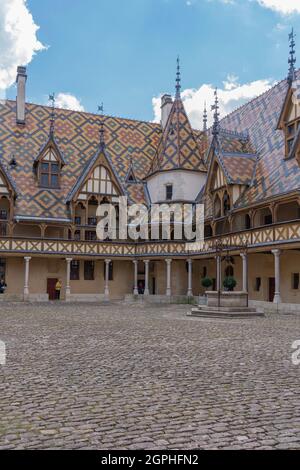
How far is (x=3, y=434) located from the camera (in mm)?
4684

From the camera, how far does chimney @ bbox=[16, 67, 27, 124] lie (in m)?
37.0

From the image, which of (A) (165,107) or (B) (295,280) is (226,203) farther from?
(A) (165,107)

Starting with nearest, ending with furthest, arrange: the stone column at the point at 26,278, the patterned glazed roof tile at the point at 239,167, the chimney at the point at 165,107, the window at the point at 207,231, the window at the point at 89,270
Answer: the patterned glazed roof tile at the point at 239,167 → the stone column at the point at 26,278 → the window at the point at 207,231 → the window at the point at 89,270 → the chimney at the point at 165,107

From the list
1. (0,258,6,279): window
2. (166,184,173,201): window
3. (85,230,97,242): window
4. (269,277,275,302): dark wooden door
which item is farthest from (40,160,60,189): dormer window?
(269,277,275,302): dark wooden door

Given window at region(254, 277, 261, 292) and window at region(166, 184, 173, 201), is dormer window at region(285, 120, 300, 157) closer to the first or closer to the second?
window at region(254, 277, 261, 292)

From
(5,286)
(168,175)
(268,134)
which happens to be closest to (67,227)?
(5,286)

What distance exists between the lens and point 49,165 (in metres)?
34.6

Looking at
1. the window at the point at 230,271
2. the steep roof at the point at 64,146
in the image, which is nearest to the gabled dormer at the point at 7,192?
the steep roof at the point at 64,146

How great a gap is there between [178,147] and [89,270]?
11.2 meters

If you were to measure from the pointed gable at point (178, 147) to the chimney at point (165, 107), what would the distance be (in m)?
4.34

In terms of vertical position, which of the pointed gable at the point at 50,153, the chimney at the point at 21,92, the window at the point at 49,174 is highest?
the chimney at the point at 21,92

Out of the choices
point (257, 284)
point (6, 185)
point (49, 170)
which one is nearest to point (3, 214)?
point (6, 185)

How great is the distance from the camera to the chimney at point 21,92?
37.0 meters

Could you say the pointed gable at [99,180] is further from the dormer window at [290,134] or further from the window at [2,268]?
the dormer window at [290,134]
